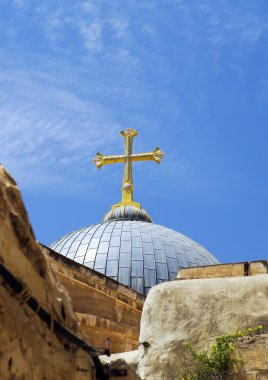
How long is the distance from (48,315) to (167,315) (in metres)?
3.50

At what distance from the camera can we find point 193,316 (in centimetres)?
645

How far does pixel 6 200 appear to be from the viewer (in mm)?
3029

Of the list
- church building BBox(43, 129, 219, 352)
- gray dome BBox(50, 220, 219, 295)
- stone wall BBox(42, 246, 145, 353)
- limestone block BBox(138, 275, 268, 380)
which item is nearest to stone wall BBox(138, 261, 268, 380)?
limestone block BBox(138, 275, 268, 380)

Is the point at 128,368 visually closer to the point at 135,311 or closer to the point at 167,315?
the point at 167,315

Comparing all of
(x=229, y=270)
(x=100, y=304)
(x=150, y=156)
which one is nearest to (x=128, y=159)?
(x=150, y=156)

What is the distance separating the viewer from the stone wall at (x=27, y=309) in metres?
2.85

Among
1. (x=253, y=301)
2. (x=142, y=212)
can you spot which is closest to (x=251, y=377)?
(x=253, y=301)

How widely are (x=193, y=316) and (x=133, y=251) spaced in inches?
415

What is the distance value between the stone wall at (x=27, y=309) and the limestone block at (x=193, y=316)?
2.81 metres

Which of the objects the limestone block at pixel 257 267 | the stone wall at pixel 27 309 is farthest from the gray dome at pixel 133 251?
the stone wall at pixel 27 309

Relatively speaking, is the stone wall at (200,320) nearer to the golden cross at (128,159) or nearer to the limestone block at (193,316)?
the limestone block at (193,316)

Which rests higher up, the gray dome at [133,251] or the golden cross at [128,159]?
the golden cross at [128,159]

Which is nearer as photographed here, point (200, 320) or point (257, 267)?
point (200, 320)

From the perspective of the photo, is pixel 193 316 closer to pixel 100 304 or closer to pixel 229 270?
pixel 229 270
